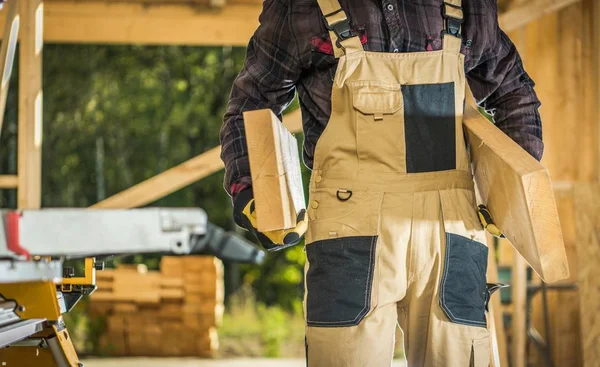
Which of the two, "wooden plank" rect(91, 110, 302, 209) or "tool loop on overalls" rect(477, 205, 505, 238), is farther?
"wooden plank" rect(91, 110, 302, 209)

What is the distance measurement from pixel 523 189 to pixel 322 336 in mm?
630

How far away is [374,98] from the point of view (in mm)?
2434

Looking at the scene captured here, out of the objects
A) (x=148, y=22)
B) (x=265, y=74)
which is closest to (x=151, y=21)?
(x=148, y=22)

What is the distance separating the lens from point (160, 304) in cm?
887

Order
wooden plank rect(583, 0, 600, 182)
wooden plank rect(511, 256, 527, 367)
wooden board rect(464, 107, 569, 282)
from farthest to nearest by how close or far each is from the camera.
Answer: wooden plank rect(583, 0, 600, 182) < wooden plank rect(511, 256, 527, 367) < wooden board rect(464, 107, 569, 282)

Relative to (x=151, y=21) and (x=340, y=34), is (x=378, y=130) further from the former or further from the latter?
(x=151, y=21)

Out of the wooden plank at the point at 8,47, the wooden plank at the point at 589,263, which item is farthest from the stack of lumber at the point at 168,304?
the wooden plank at the point at 589,263

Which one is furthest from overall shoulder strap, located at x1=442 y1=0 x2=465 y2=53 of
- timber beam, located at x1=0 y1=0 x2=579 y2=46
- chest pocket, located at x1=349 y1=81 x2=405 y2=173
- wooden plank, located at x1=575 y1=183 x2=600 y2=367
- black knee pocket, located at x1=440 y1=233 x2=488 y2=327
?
timber beam, located at x1=0 y1=0 x2=579 y2=46

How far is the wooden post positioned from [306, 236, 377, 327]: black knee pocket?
3472mm

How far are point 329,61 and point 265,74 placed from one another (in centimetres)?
21

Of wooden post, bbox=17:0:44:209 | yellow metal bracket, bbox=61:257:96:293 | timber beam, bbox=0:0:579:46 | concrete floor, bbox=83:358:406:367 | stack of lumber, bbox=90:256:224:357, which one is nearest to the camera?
yellow metal bracket, bbox=61:257:96:293

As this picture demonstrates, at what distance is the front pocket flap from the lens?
2.43 meters

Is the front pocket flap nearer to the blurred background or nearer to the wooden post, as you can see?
the blurred background

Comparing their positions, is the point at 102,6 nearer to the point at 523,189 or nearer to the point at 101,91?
the point at 523,189
